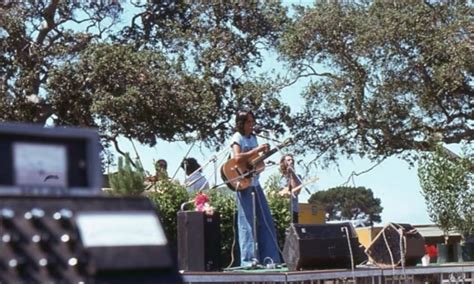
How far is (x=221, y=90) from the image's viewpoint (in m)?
17.4

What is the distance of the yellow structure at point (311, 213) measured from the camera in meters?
12.8

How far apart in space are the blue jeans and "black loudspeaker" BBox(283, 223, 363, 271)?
0.28 m

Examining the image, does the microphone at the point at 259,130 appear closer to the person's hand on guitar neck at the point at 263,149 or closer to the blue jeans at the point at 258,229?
the blue jeans at the point at 258,229

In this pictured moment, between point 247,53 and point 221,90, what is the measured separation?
0.91 metres

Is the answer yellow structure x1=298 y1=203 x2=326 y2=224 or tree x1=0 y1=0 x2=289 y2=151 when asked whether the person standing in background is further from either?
tree x1=0 y1=0 x2=289 y2=151

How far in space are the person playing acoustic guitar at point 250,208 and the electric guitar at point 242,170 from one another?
0.03m

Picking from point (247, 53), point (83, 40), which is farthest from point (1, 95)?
point (247, 53)

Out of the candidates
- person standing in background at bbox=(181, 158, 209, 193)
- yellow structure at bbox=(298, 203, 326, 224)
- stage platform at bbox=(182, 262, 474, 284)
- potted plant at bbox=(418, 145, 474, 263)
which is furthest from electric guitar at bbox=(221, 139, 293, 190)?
potted plant at bbox=(418, 145, 474, 263)

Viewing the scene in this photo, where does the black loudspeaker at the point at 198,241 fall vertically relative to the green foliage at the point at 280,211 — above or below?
below

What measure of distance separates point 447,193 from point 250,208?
6399 mm

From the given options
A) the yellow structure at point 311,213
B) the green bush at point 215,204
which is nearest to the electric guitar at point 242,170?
the green bush at point 215,204

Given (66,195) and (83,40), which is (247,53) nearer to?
(83,40)

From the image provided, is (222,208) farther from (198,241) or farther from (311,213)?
(311,213)

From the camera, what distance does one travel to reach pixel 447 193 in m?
13.0
